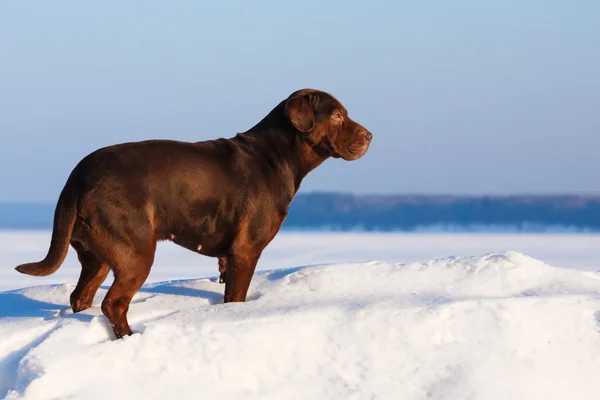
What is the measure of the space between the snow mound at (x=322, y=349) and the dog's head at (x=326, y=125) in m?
1.22

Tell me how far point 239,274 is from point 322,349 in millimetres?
1022

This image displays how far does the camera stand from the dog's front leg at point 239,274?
6.96 meters

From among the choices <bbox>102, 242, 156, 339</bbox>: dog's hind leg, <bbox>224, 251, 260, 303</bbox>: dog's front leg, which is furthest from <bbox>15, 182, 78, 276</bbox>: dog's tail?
<bbox>224, 251, 260, 303</bbox>: dog's front leg

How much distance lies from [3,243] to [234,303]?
14.9 m

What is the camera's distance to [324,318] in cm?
658

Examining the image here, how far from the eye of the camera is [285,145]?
24.3 ft

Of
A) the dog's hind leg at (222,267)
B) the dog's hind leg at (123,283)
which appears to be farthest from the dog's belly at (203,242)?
the dog's hind leg at (222,267)

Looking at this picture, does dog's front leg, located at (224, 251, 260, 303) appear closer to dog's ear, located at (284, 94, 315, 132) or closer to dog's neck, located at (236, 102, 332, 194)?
dog's neck, located at (236, 102, 332, 194)

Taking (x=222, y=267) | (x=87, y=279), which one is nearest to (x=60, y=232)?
(x=87, y=279)

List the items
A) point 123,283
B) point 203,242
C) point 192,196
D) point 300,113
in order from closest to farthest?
point 123,283 < point 192,196 < point 203,242 < point 300,113

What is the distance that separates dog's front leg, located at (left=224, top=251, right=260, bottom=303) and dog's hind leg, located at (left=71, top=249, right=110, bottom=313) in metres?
1.02

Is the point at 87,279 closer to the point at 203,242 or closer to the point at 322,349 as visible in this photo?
the point at 203,242

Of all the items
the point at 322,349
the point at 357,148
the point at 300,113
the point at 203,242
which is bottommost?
the point at 322,349

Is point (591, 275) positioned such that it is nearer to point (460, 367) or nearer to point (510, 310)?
point (510, 310)
